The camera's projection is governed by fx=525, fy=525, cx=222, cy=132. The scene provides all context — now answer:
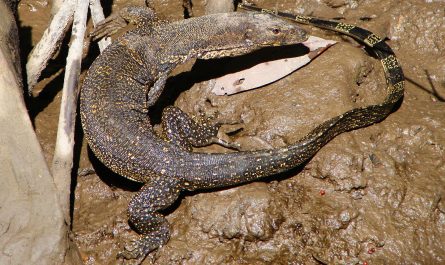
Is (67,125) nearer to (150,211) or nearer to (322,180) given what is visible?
(150,211)

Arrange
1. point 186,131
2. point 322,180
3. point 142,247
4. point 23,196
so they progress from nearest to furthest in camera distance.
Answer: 1. point 23,196
2. point 142,247
3. point 322,180
4. point 186,131

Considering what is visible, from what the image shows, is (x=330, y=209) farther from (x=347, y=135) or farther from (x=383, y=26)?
(x=383, y=26)

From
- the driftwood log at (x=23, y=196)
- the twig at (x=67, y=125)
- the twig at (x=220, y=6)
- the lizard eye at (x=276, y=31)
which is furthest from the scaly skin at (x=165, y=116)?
the driftwood log at (x=23, y=196)

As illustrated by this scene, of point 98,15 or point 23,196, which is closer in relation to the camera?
point 23,196

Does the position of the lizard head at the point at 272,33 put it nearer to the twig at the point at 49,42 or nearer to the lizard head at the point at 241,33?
the lizard head at the point at 241,33

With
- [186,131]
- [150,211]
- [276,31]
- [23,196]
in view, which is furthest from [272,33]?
[23,196]

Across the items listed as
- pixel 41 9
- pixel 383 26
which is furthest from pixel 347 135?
pixel 41 9

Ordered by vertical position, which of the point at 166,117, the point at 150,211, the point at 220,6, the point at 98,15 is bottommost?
the point at 150,211

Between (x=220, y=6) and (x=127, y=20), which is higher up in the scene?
(x=220, y=6)
